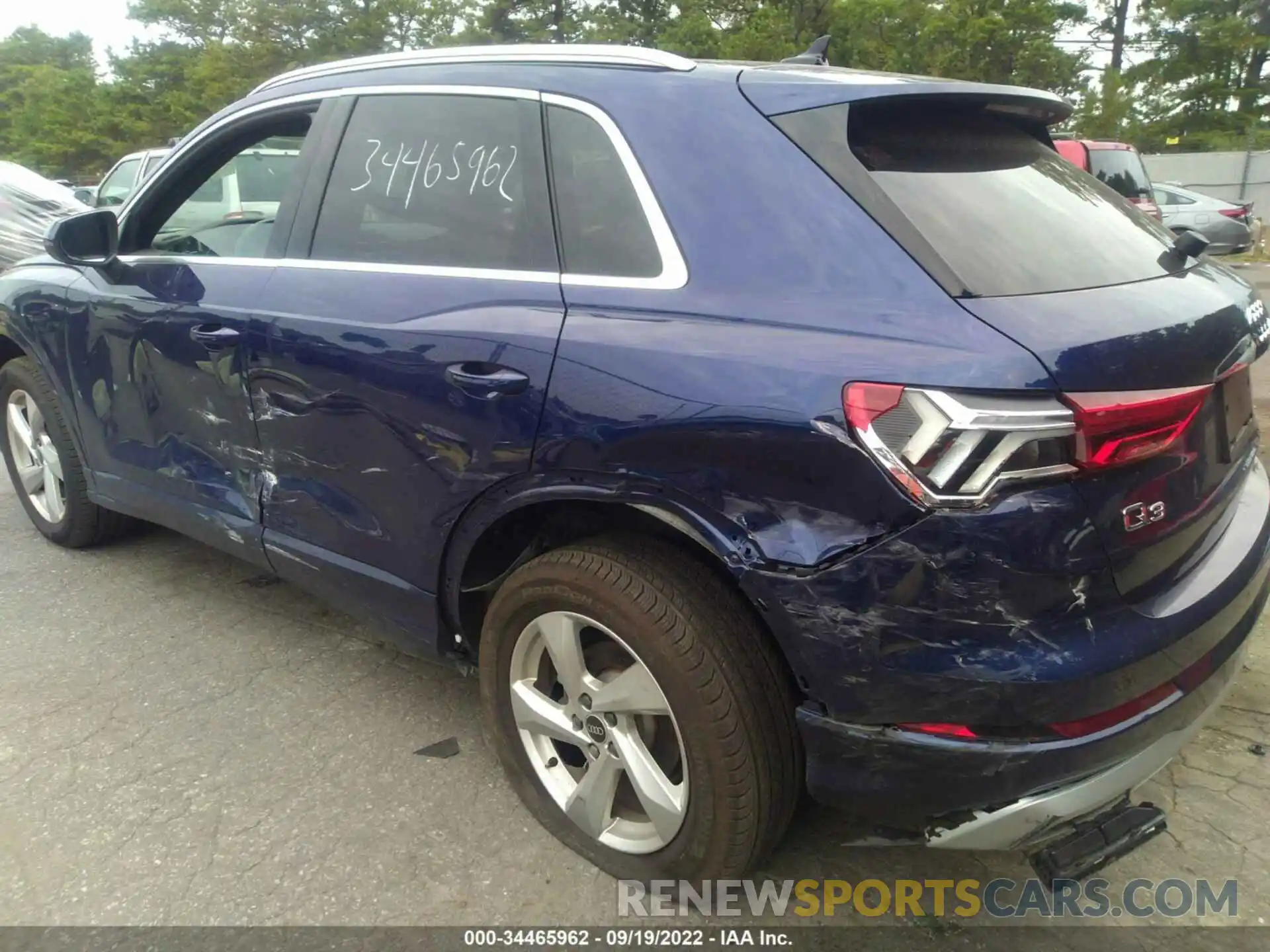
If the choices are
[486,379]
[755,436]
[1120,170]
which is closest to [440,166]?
[486,379]

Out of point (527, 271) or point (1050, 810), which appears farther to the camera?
point (527, 271)

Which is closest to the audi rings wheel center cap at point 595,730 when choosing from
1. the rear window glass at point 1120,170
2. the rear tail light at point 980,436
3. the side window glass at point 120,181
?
the rear tail light at point 980,436

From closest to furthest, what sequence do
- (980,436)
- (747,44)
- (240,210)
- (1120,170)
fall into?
(980,436) → (240,210) → (1120,170) → (747,44)

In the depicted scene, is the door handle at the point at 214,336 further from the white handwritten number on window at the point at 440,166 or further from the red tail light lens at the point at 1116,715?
the red tail light lens at the point at 1116,715

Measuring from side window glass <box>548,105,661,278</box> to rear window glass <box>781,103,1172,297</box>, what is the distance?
386 mm

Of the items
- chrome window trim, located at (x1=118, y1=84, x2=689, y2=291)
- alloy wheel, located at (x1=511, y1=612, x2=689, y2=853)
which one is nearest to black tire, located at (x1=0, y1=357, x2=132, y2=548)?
chrome window trim, located at (x1=118, y1=84, x2=689, y2=291)

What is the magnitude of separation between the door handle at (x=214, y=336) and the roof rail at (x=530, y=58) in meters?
0.85

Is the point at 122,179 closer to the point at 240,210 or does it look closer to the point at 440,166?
the point at 240,210

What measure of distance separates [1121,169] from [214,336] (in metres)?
11.9

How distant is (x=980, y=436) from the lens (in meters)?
1.65

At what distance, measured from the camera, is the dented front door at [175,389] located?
2.96 meters

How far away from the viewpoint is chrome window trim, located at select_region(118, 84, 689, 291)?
6.81ft

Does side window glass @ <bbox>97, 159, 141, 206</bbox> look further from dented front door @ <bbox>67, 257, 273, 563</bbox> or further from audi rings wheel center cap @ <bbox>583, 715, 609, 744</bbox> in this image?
audi rings wheel center cap @ <bbox>583, 715, 609, 744</bbox>

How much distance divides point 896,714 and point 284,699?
2147mm
